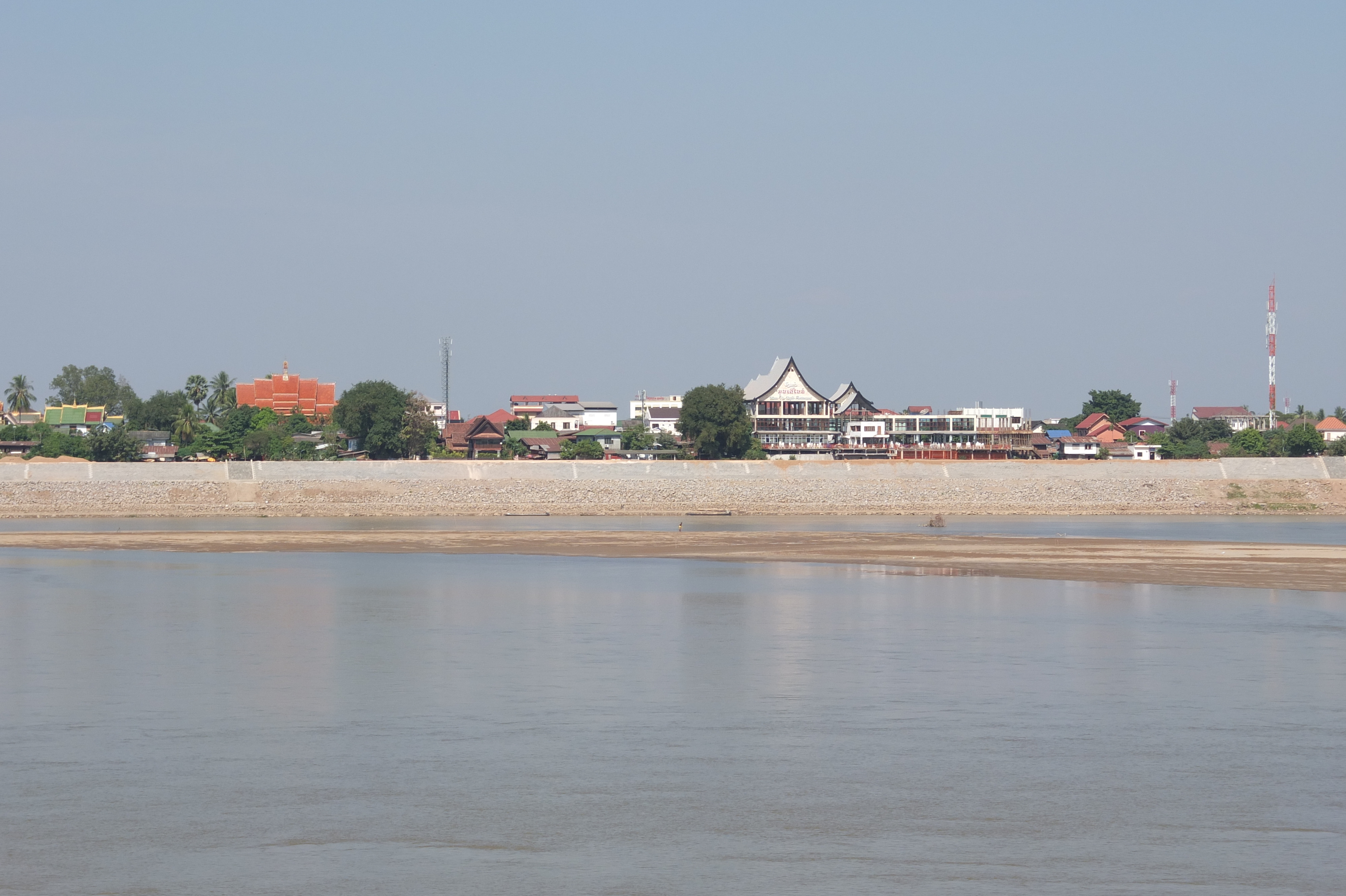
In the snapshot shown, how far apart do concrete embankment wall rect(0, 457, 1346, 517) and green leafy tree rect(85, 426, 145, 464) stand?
20.6 meters

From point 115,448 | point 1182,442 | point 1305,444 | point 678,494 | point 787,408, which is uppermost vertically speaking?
point 787,408

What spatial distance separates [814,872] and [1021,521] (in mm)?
55530

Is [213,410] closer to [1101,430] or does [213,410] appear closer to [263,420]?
[263,420]

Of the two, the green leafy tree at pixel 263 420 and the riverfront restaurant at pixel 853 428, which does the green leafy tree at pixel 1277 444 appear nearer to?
the riverfront restaurant at pixel 853 428

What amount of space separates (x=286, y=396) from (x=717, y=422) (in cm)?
5676

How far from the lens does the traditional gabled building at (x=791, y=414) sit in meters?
128

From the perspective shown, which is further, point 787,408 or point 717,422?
point 787,408

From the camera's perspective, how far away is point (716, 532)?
55.2m

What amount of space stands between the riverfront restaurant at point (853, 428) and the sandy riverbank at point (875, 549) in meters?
73.9

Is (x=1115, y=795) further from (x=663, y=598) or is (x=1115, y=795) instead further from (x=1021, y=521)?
(x=1021, y=521)

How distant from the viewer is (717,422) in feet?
330

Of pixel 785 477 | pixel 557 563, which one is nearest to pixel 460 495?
pixel 785 477

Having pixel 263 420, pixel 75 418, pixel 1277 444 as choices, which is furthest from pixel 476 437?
pixel 1277 444

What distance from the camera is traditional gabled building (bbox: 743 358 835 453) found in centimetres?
12850
